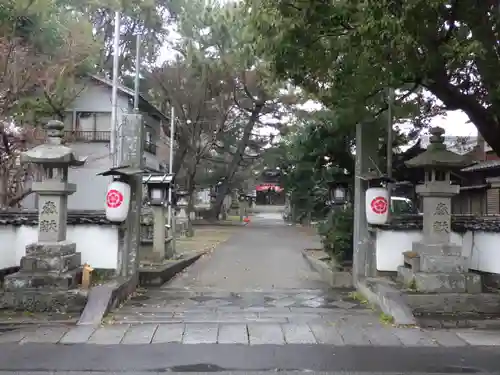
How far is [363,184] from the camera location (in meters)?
12.4

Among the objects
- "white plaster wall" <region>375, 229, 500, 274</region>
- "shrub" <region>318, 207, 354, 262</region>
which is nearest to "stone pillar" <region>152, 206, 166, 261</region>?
"shrub" <region>318, 207, 354, 262</region>

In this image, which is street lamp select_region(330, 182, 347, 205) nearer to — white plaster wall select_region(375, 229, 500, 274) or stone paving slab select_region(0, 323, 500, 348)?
white plaster wall select_region(375, 229, 500, 274)

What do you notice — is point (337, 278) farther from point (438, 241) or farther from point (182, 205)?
point (182, 205)

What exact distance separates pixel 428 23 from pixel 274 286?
25.3 ft

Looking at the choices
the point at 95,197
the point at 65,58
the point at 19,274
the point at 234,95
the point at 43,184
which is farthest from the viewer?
the point at 234,95

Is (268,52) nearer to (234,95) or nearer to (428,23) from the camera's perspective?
(428,23)

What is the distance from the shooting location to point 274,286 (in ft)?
44.3

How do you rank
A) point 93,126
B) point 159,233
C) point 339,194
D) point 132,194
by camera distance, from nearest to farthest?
1. point 132,194
2. point 339,194
3. point 159,233
4. point 93,126

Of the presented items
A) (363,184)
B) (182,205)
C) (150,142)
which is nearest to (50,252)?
(363,184)

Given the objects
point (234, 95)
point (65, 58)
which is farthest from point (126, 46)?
point (65, 58)

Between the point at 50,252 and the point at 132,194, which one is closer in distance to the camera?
the point at 50,252

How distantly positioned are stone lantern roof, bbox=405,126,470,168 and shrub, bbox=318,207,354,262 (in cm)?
354

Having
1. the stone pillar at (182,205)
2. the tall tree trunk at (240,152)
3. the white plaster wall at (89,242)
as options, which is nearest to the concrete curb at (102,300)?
the white plaster wall at (89,242)

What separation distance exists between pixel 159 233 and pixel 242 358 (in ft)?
35.7
